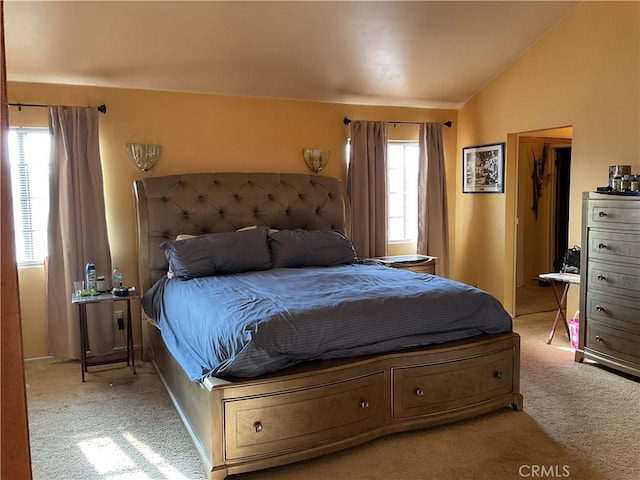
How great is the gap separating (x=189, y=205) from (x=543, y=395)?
2.90m

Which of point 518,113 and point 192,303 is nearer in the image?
point 192,303

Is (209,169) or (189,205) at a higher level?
(209,169)

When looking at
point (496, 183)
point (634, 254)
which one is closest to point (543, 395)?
point (634, 254)

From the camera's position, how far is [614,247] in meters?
3.59

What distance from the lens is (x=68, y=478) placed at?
2.46 metres

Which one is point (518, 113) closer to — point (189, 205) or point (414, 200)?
point (414, 200)

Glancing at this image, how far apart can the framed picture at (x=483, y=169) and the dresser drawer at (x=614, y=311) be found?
5.45ft

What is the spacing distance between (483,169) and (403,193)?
2.70 feet

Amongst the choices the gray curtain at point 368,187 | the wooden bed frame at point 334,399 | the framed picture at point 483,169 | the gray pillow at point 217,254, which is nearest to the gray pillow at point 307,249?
the gray pillow at point 217,254

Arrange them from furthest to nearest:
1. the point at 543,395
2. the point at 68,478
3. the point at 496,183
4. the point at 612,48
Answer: the point at 496,183 → the point at 612,48 → the point at 543,395 → the point at 68,478

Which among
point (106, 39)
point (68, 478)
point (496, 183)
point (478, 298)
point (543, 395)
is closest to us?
point (68, 478)

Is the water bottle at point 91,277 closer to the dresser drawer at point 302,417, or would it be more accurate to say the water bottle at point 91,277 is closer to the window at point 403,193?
the dresser drawer at point 302,417

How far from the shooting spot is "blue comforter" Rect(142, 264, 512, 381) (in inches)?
97.1

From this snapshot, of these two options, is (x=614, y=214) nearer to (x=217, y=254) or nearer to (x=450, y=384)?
(x=450, y=384)
